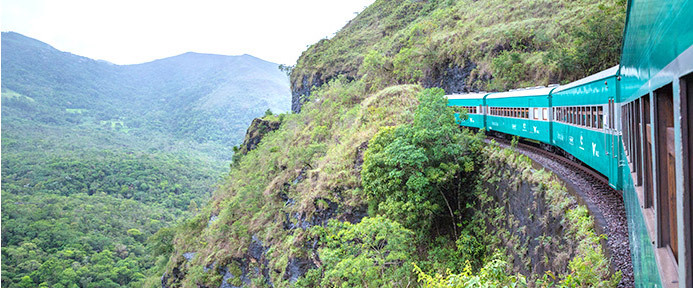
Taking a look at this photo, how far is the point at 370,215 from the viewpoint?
1675cm

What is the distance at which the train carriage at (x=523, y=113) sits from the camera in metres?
14.9

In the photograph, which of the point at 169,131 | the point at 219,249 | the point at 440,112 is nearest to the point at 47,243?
the point at 219,249

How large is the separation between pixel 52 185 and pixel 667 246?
377ft

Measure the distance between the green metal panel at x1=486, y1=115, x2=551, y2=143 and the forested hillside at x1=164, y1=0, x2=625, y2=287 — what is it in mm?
1652

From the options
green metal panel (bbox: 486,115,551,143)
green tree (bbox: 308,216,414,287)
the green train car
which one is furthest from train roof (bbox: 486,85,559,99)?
the green train car

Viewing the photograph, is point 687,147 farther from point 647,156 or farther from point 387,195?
point 387,195

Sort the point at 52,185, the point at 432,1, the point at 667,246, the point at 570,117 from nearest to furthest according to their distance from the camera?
the point at 667,246
the point at 570,117
the point at 432,1
the point at 52,185

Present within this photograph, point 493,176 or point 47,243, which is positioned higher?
point 493,176

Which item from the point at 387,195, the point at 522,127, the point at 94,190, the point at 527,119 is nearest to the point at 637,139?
the point at 387,195

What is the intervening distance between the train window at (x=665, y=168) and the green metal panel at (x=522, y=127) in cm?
1300

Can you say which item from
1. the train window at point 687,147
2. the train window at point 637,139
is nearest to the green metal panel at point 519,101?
the train window at point 637,139

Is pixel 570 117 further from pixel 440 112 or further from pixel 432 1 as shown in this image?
pixel 432 1

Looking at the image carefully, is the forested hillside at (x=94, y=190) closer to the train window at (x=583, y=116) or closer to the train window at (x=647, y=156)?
the train window at (x=583, y=116)

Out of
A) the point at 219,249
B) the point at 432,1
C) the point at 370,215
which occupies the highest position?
the point at 432,1
